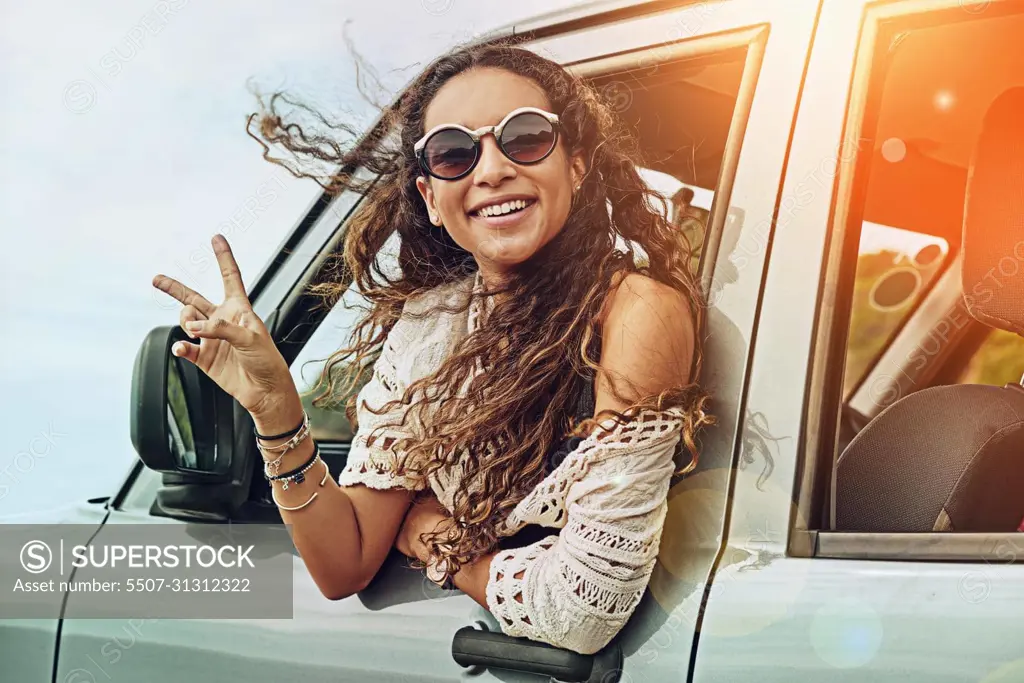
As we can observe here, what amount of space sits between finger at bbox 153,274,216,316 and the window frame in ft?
2.82

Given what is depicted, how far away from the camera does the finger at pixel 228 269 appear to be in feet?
4.87

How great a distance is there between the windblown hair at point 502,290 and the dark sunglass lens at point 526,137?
52 millimetres

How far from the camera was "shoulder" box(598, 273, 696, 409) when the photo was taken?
1.28 metres

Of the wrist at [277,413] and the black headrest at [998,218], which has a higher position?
the black headrest at [998,218]

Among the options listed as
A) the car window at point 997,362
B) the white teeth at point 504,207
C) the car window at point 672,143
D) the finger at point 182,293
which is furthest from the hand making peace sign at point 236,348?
the car window at point 997,362

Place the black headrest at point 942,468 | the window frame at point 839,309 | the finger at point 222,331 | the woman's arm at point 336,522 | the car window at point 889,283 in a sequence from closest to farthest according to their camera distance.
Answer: the window frame at point 839,309 < the black headrest at point 942,468 < the finger at point 222,331 < the woman's arm at point 336,522 < the car window at point 889,283

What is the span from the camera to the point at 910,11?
124 cm

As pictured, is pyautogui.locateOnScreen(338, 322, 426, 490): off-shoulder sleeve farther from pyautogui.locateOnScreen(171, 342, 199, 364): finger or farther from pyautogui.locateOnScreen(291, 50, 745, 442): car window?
pyautogui.locateOnScreen(171, 342, 199, 364): finger

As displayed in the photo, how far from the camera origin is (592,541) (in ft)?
4.11

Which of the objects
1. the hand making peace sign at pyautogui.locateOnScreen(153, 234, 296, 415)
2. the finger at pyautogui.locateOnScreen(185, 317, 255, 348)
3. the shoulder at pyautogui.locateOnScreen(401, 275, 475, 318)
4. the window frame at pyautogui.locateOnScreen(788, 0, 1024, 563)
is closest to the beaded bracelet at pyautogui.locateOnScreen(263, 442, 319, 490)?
the hand making peace sign at pyautogui.locateOnScreen(153, 234, 296, 415)

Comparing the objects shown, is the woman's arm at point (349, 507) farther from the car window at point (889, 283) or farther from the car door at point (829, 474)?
the car window at point (889, 283)

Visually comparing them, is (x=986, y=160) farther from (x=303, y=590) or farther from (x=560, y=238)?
(x=303, y=590)

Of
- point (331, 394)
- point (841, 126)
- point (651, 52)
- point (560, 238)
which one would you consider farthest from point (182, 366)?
point (841, 126)

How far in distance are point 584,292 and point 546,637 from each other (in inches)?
19.6
